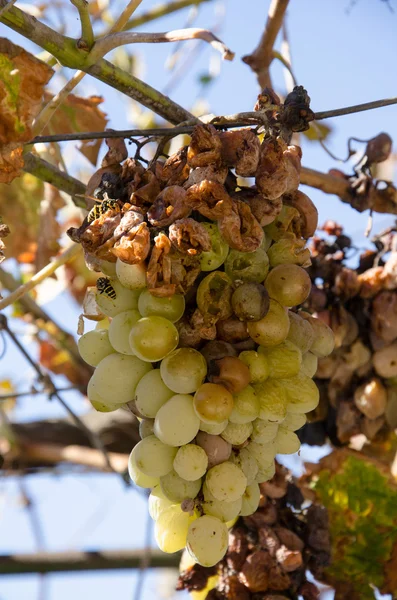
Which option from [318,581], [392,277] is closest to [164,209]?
[392,277]

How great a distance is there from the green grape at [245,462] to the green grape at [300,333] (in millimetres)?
174

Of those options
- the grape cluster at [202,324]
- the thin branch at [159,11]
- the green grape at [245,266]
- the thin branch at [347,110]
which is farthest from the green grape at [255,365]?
the thin branch at [159,11]

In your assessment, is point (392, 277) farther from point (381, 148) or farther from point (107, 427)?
point (107, 427)

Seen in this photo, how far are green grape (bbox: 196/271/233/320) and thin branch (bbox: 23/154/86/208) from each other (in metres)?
0.51

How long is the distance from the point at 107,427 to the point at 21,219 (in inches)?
28.2

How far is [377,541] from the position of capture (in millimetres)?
1582

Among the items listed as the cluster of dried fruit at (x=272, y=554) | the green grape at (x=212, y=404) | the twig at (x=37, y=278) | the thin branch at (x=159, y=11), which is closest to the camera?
the green grape at (x=212, y=404)

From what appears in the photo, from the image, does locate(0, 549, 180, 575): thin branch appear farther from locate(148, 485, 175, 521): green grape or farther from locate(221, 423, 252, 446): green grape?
locate(221, 423, 252, 446): green grape

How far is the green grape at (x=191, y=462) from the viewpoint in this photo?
3.37 ft

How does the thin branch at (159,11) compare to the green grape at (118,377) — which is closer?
the green grape at (118,377)

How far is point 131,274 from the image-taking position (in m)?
1.03

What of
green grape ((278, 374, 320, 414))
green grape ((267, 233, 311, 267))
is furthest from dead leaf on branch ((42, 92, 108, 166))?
green grape ((278, 374, 320, 414))

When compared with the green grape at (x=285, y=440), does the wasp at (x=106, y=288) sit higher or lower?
higher

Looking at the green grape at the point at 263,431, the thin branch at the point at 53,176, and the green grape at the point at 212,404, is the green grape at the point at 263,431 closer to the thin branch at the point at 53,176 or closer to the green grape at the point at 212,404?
the green grape at the point at 212,404
